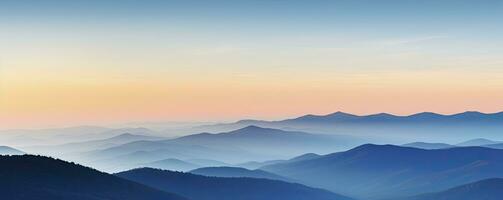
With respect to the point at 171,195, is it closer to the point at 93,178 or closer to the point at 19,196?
the point at 93,178

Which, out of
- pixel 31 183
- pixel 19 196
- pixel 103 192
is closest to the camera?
pixel 19 196

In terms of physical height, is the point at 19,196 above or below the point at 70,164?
below

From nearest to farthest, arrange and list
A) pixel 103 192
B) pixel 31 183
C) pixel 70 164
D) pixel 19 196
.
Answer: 1. pixel 19 196
2. pixel 31 183
3. pixel 103 192
4. pixel 70 164

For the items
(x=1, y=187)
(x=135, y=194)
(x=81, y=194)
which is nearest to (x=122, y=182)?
(x=135, y=194)

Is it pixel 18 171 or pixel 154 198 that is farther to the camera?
pixel 154 198

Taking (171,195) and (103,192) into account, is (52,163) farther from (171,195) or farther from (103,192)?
(171,195)

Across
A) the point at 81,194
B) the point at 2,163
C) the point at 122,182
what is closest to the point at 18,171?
the point at 2,163
